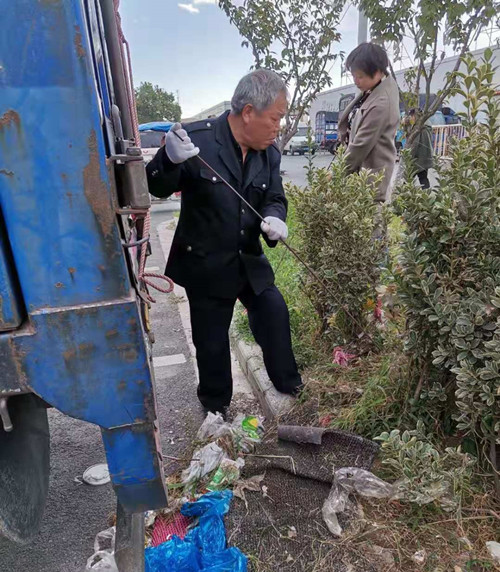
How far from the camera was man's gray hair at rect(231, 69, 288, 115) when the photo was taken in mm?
2131

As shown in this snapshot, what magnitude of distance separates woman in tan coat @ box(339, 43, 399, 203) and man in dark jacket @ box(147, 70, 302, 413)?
1.31m

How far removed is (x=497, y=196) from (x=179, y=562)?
6.03 feet

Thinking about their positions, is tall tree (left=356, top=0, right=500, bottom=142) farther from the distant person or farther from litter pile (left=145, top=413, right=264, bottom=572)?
litter pile (left=145, top=413, right=264, bottom=572)

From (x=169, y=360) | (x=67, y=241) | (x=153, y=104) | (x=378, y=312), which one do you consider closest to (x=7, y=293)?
(x=67, y=241)

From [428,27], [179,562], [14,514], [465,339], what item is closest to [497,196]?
[465,339]

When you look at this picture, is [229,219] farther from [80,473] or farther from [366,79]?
[366,79]

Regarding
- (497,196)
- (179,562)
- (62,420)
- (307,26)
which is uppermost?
(307,26)

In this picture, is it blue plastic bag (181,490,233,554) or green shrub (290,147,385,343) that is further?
green shrub (290,147,385,343)

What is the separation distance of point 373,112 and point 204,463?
9.29 feet

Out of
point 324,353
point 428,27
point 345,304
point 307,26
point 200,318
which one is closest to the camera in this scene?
point 200,318

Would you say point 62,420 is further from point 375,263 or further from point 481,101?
point 481,101

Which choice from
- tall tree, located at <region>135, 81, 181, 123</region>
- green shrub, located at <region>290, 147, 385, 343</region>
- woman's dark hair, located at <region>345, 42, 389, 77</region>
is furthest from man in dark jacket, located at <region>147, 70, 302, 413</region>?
tall tree, located at <region>135, 81, 181, 123</region>

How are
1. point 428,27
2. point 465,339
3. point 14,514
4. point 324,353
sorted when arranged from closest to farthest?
point 14,514
point 465,339
point 324,353
point 428,27

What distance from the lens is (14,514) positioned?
55.1 inches
